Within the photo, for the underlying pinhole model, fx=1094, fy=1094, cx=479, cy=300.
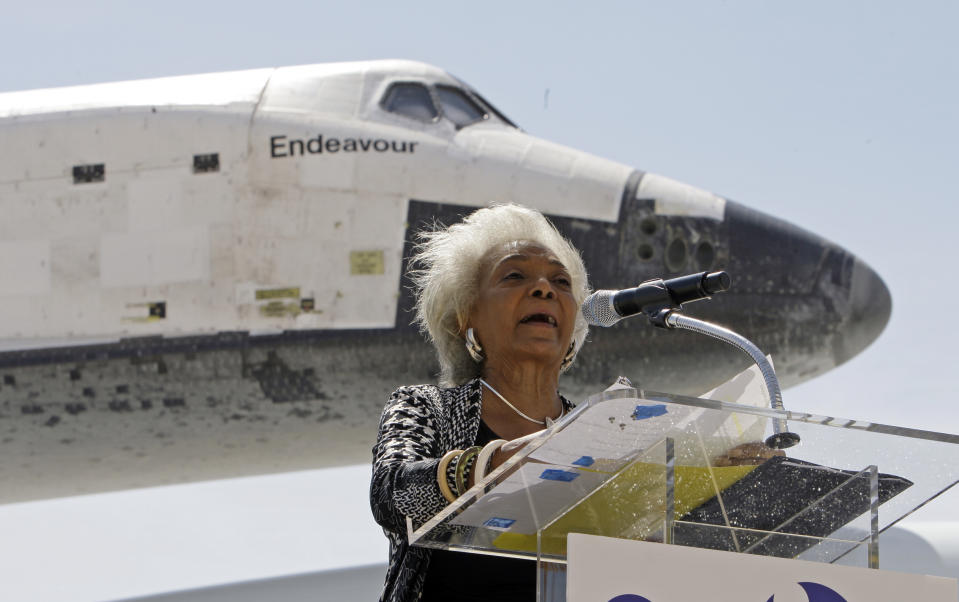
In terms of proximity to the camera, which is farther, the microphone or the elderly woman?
the elderly woman

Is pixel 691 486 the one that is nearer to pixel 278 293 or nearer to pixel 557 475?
pixel 557 475

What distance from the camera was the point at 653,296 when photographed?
7.18 ft

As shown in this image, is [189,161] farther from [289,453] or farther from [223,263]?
[289,453]

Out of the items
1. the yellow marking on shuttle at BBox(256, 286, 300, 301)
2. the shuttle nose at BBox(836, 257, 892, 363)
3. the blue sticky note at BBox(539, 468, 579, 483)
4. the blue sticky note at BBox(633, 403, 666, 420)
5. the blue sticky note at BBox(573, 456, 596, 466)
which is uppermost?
the blue sticky note at BBox(633, 403, 666, 420)

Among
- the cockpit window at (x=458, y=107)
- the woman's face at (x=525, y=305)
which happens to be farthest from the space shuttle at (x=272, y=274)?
the woman's face at (x=525, y=305)

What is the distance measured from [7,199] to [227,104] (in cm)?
145

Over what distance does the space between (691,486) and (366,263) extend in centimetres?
495

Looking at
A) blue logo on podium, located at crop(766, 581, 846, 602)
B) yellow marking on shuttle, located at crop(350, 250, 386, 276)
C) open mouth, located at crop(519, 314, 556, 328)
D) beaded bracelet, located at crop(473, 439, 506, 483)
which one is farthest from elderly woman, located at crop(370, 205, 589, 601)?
yellow marking on shuttle, located at crop(350, 250, 386, 276)

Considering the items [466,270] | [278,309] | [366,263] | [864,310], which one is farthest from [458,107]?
[466,270]

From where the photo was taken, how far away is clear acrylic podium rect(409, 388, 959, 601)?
1672 mm

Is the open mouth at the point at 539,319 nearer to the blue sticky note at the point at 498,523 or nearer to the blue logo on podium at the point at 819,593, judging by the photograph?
the blue sticky note at the point at 498,523

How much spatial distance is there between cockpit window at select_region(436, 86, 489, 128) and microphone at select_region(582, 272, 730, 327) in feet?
16.6

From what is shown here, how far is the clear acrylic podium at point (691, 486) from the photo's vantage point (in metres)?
1.67

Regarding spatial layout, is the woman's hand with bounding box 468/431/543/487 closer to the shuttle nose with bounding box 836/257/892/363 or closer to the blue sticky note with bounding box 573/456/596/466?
the blue sticky note with bounding box 573/456/596/466
